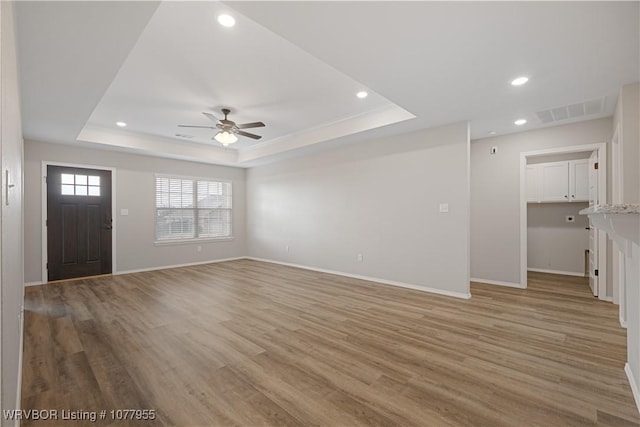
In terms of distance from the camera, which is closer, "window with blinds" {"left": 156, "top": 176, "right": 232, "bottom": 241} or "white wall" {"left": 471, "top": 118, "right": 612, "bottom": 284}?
"white wall" {"left": 471, "top": 118, "right": 612, "bottom": 284}

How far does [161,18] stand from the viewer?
235cm

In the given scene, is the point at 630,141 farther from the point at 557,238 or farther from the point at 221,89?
the point at 221,89

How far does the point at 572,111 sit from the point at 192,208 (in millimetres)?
7608

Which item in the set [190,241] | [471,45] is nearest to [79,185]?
[190,241]

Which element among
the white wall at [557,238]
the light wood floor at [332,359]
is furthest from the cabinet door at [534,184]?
the light wood floor at [332,359]

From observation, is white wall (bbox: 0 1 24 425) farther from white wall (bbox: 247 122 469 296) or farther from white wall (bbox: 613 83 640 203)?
white wall (bbox: 613 83 640 203)

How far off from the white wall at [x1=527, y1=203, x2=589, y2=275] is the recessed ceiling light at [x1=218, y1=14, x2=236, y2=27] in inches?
263

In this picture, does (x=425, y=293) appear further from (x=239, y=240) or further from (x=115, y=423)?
(x=239, y=240)

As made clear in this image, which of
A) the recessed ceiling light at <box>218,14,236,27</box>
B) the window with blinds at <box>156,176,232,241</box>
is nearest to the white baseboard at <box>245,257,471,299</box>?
the window with blinds at <box>156,176,232,241</box>

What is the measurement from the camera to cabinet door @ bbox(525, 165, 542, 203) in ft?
18.9

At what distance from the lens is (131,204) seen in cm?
615

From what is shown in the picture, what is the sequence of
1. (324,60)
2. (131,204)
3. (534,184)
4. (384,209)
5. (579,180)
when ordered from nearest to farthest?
(324,60), (384,209), (579,180), (534,184), (131,204)

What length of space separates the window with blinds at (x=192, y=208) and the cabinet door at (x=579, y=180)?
7.76 m

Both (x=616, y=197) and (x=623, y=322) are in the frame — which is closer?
(x=623, y=322)
